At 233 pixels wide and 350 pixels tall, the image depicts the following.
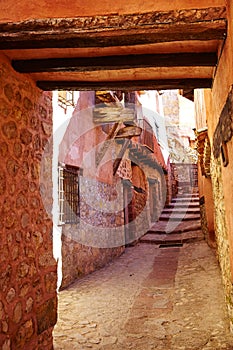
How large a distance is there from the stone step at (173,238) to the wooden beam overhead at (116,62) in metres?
8.18

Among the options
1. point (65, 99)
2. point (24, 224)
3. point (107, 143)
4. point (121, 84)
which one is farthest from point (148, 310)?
point (107, 143)

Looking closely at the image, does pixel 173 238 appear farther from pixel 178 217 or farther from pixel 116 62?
pixel 116 62

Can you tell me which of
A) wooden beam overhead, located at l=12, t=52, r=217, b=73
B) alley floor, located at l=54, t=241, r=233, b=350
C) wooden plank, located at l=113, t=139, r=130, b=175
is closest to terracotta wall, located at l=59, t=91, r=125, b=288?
wooden plank, located at l=113, t=139, r=130, b=175

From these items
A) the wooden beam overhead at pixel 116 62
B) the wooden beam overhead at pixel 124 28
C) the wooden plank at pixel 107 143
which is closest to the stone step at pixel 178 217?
the wooden plank at pixel 107 143

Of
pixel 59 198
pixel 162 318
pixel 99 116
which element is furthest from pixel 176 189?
A: pixel 162 318

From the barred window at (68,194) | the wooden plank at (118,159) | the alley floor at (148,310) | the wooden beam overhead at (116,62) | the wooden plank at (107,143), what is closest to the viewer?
the wooden beam overhead at (116,62)

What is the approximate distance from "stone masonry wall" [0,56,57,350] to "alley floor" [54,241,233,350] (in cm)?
88

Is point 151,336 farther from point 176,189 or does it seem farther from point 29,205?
point 176,189

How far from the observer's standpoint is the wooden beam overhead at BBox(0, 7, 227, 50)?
2.22 meters

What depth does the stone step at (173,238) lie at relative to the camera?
1070cm

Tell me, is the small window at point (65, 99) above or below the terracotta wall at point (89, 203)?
above

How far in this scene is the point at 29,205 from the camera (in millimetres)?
3193

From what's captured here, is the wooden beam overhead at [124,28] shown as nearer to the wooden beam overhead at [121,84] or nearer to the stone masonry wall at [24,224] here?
the stone masonry wall at [24,224]

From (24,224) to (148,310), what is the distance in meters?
2.80
